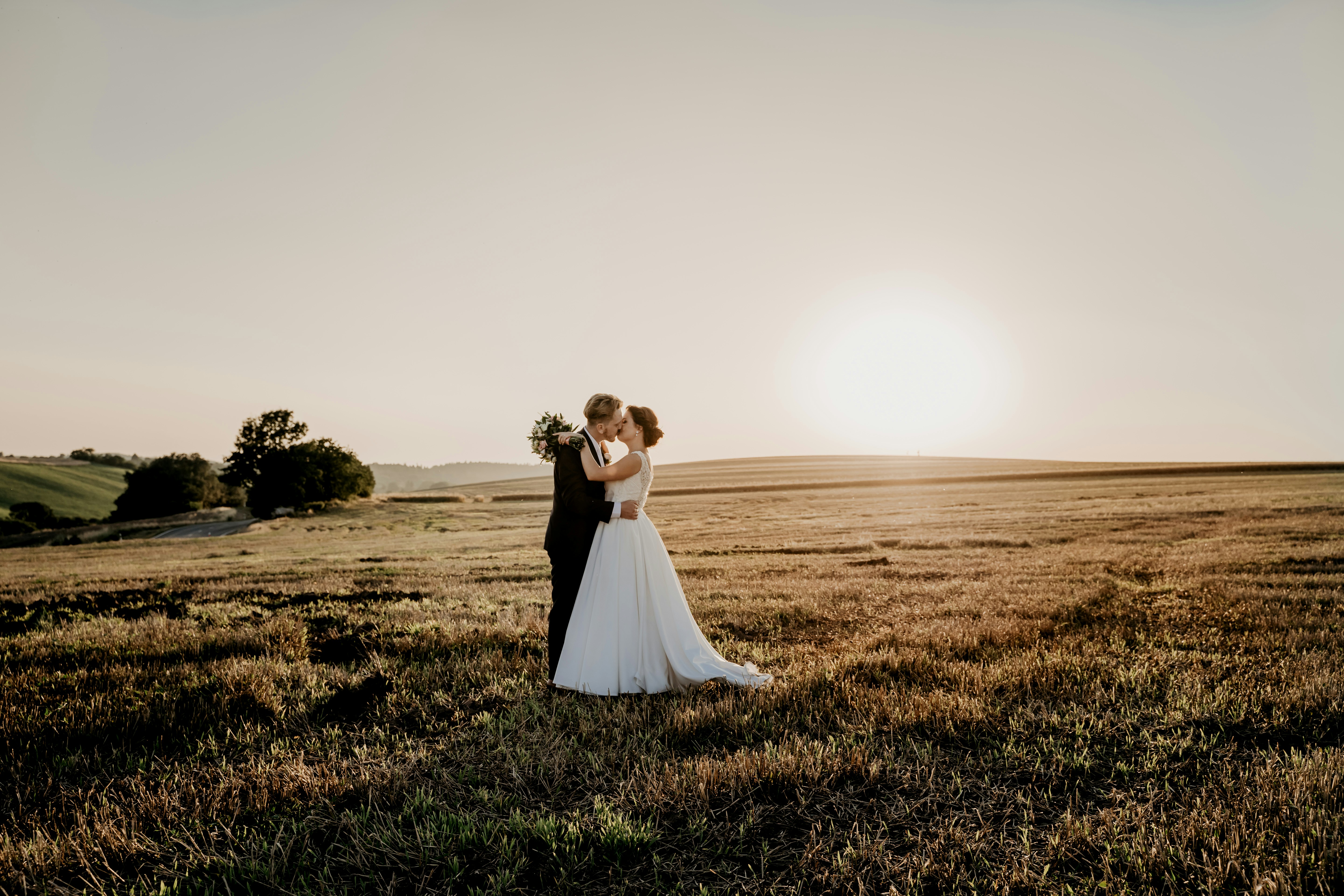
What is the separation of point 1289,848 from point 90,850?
22.4 ft

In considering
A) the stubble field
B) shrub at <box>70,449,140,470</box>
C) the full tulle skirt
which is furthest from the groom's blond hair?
shrub at <box>70,449,140,470</box>

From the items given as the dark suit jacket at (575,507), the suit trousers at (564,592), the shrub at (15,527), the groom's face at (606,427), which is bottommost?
the shrub at (15,527)

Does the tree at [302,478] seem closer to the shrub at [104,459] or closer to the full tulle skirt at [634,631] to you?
the full tulle skirt at [634,631]

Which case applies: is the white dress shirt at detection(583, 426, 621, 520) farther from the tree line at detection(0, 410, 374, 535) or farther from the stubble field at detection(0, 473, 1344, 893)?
the tree line at detection(0, 410, 374, 535)

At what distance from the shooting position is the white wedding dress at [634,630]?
6.85m

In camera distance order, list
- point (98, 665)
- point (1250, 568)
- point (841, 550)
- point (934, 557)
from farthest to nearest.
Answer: point (841, 550) → point (934, 557) → point (1250, 568) → point (98, 665)

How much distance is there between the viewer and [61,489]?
328ft

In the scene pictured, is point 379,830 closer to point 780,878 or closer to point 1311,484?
point 780,878

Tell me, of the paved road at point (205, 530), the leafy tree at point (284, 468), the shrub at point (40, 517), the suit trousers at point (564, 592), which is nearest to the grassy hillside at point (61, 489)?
the shrub at point (40, 517)

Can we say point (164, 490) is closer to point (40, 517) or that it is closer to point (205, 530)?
point (40, 517)

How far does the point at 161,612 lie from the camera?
1126 centimetres

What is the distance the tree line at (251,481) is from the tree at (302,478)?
0.25 feet

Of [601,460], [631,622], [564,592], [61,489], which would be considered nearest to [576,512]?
[601,460]

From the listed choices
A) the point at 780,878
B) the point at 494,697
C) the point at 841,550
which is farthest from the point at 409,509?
the point at 780,878
